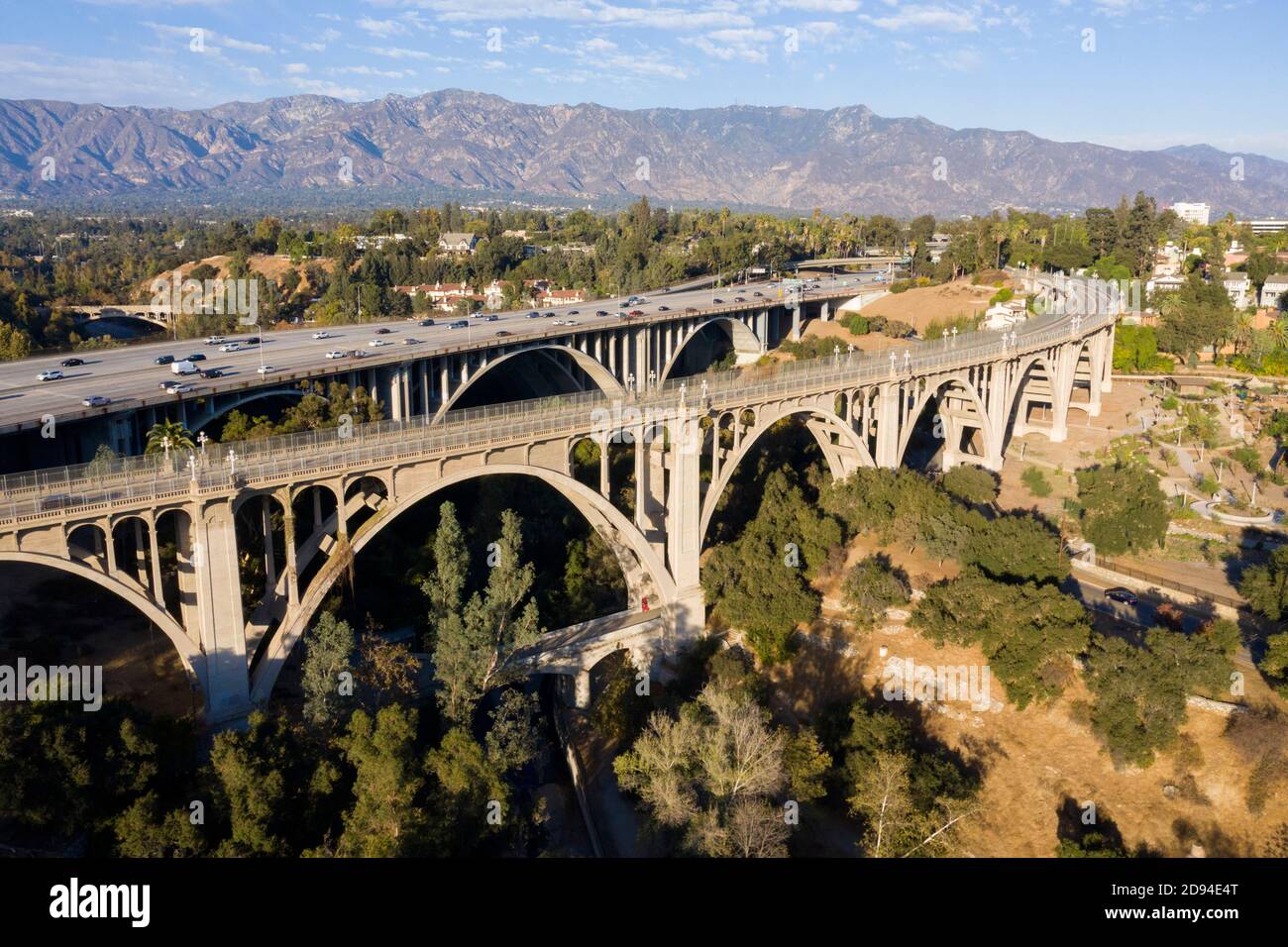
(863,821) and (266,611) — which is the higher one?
(266,611)

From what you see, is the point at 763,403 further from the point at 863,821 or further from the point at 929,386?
the point at 863,821

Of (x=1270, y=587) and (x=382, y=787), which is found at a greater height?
(x=1270, y=587)

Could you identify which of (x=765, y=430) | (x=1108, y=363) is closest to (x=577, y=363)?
(x=765, y=430)

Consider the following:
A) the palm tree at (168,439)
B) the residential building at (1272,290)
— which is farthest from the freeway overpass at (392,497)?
the residential building at (1272,290)

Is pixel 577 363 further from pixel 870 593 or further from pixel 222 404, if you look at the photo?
pixel 870 593

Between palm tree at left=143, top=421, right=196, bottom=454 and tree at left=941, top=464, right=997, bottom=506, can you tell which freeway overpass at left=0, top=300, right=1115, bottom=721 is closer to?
palm tree at left=143, top=421, right=196, bottom=454

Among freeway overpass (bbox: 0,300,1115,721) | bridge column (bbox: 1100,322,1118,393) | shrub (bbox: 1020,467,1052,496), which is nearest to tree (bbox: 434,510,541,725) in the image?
freeway overpass (bbox: 0,300,1115,721)

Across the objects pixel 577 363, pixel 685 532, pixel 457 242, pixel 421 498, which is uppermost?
pixel 457 242
